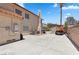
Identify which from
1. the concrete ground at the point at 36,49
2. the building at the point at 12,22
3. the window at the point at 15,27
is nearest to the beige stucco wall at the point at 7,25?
the building at the point at 12,22

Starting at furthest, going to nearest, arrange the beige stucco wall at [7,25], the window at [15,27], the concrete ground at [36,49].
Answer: the window at [15,27]
the beige stucco wall at [7,25]
the concrete ground at [36,49]

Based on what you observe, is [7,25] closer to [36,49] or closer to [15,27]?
[15,27]

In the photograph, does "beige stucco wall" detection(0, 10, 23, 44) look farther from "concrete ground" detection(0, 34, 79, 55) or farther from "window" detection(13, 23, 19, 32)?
"concrete ground" detection(0, 34, 79, 55)

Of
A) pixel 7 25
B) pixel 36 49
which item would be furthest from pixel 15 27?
pixel 36 49

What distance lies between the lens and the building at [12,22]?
43.8ft

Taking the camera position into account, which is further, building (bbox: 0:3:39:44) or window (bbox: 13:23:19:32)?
window (bbox: 13:23:19:32)

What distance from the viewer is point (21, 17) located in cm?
1738

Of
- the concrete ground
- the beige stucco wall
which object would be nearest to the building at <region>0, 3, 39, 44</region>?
the beige stucco wall

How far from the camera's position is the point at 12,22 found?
50.4 ft

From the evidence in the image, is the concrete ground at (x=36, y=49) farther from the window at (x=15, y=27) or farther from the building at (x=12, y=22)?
the window at (x=15, y=27)

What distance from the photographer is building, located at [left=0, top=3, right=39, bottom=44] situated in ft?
43.8
